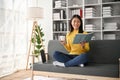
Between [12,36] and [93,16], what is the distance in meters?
2.15

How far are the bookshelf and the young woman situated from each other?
1.38m

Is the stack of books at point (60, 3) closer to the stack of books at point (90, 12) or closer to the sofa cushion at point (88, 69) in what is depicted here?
the stack of books at point (90, 12)

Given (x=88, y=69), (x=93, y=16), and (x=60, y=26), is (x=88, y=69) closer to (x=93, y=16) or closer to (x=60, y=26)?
(x=93, y=16)

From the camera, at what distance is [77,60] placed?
330 cm

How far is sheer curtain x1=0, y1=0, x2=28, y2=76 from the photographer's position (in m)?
4.46

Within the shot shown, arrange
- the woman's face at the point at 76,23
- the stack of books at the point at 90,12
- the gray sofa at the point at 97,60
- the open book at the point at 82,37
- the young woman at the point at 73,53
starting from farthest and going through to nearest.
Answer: the stack of books at the point at 90,12, the woman's face at the point at 76,23, the open book at the point at 82,37, the young woman at the point at 73,53, the gray sofa at the point at 97,60

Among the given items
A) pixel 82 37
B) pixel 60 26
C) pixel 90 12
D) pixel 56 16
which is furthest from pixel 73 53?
pixel 56 16

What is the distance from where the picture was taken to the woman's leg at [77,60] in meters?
3.28

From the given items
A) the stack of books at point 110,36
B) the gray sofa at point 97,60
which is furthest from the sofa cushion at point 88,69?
the stack of books at point 110,36

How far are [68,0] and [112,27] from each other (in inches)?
56.8

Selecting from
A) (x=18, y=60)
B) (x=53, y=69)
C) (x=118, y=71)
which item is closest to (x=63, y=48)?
(x=53, y=69)

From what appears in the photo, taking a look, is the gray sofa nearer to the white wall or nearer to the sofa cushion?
the sofa cushion

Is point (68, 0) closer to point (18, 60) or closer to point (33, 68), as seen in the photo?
point (18, 60)

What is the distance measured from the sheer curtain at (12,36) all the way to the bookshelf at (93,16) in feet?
3.04
